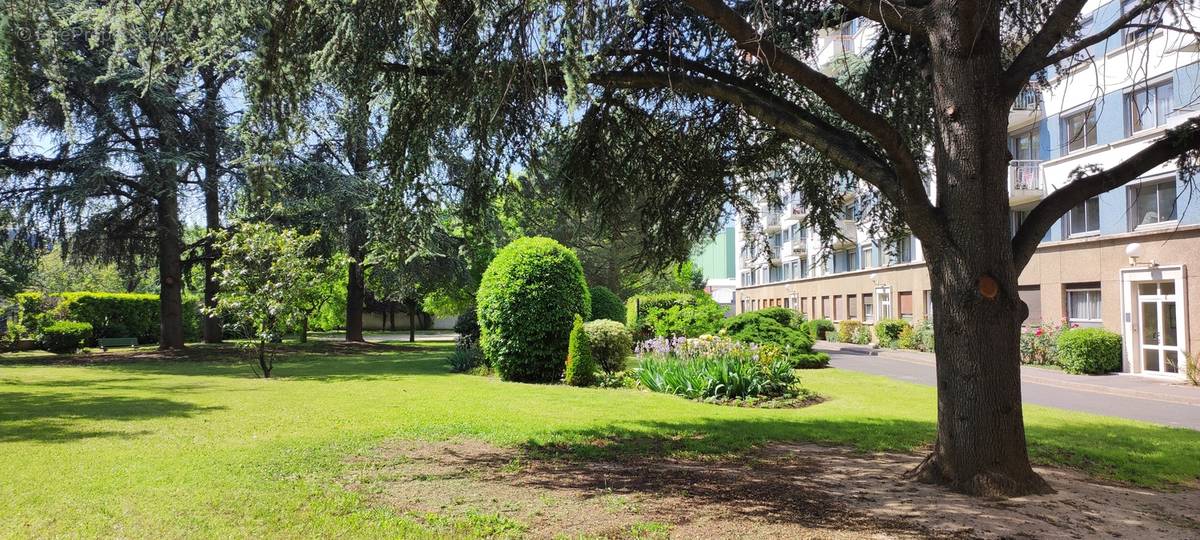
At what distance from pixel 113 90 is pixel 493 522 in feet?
76.5

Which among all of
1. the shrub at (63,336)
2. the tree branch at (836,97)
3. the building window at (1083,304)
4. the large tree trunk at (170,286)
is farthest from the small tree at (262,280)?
the building window at (1083,304)

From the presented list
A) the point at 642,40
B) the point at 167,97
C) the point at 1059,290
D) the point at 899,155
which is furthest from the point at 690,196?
the point at 1059,290

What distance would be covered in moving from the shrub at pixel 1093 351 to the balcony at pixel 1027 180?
6614 mm

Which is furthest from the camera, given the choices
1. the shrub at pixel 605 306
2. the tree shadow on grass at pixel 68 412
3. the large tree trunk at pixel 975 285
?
the shrub at pixel 605 306

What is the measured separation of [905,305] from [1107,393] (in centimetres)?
2026

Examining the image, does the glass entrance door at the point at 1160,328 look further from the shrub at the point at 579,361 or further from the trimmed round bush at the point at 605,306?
the shrub at the point at 579,361

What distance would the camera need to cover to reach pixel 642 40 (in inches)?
305

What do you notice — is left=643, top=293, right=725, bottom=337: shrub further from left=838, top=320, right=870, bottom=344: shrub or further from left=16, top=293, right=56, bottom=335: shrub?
left=838, top=320, right=870, bottom=344: shrub

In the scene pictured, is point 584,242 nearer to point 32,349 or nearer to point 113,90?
point 113,90

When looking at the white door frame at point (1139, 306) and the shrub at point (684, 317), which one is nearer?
the shrub at point (684, 317)

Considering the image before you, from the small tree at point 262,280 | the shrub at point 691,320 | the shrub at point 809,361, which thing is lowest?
the shrub at point 809,361

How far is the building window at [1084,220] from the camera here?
902 inches

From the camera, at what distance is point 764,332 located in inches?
797

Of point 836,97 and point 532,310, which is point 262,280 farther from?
point 836,97
